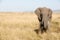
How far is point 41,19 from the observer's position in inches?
513

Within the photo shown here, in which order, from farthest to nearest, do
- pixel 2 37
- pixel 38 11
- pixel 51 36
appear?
1. pixel 38 11
2. pixel 51 36
3. pixel 2 37

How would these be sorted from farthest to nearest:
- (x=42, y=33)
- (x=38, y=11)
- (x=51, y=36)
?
(x=38, y=11)
(x=42, y=33)
(x=51, y=36)

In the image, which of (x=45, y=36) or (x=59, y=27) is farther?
(x=59, y=27)

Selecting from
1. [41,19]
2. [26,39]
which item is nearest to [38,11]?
[41,19]

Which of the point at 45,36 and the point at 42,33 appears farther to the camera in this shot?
Answer: the point at 42,33

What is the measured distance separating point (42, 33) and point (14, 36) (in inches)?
93.1

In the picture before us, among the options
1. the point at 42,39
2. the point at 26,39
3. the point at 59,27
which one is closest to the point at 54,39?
the point at 42,39

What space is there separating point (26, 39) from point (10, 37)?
0.82 meters

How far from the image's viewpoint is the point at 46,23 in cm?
1284

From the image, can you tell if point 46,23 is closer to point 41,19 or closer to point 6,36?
point 41,19

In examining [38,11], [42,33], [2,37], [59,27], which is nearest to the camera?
[2,37]

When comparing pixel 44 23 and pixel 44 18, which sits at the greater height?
pixel 44 18

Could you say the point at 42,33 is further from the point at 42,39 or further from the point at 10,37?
the point at 10,37

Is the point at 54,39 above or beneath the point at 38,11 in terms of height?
beneath
